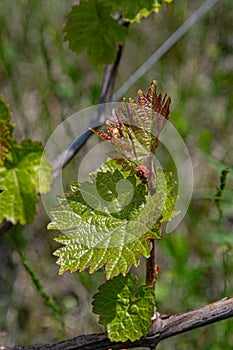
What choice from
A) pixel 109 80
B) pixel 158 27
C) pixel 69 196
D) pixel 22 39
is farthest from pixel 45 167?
pixel 22 39

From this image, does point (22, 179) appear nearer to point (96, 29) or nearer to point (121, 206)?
point (96, 29)

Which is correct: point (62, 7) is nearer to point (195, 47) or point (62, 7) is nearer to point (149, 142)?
point (195, 47)

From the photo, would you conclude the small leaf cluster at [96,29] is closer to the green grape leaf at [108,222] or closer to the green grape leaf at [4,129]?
the green grape leaf at [4,129]

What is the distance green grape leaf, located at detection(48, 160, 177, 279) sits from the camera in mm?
796

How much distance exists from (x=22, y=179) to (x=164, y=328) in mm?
665

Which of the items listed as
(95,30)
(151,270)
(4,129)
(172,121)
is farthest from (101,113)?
(151,270)

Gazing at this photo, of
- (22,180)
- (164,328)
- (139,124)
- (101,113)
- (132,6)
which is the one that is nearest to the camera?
(139,124)

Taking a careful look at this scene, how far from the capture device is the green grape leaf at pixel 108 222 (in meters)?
0.80

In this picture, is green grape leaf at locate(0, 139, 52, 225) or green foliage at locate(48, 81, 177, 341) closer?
green foliage at locate(48, 81, 177, 341)

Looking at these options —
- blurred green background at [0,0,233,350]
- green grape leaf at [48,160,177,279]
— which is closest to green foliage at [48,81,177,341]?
green grape leaf at [48,160,177,279]

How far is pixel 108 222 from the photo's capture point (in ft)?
2.68

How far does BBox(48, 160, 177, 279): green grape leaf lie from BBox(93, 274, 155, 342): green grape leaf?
101 millimetres

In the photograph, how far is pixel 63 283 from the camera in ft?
7.77

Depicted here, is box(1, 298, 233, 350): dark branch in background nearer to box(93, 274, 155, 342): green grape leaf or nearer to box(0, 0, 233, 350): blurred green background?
box(93, 274, 155, 342): green grape leaf
